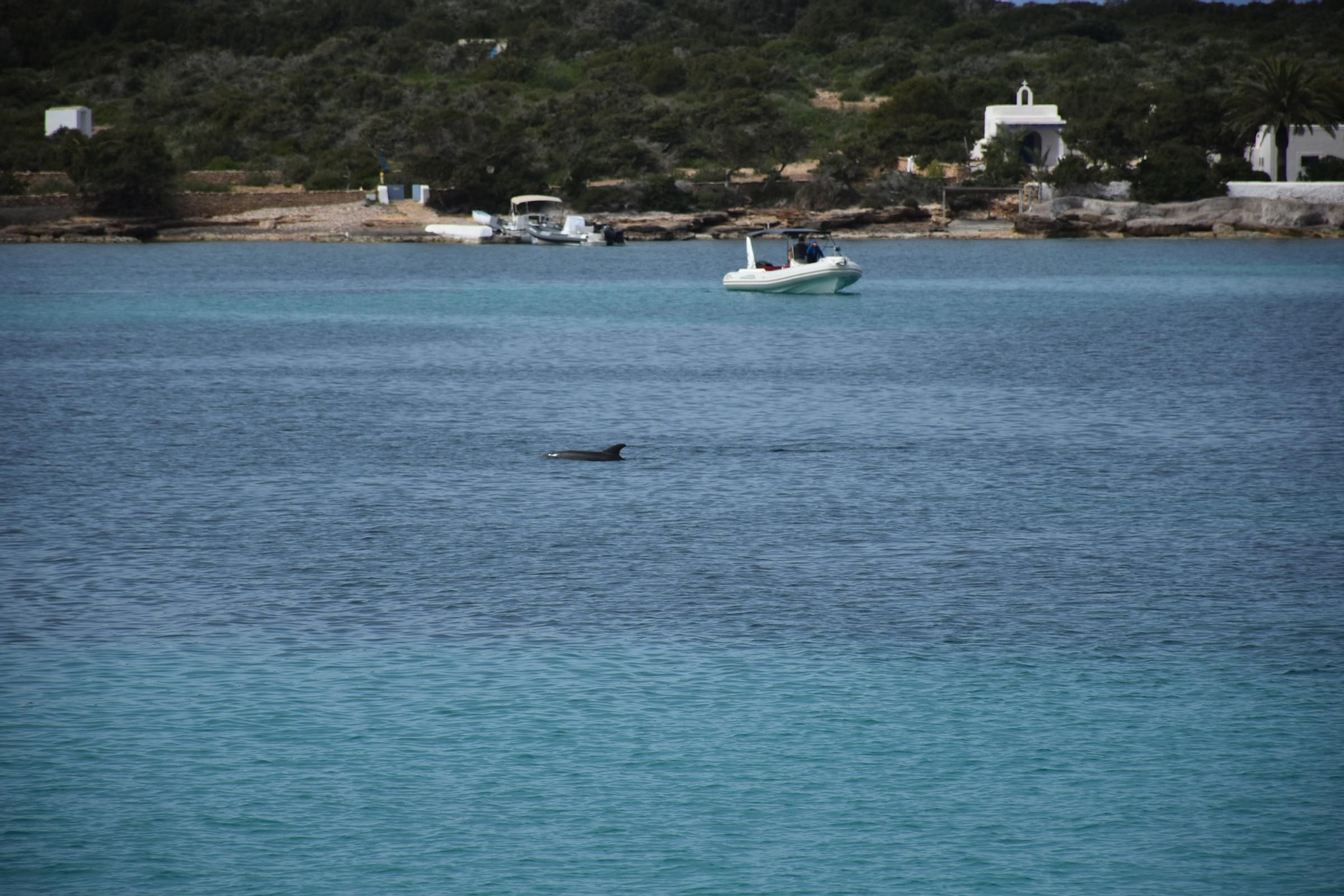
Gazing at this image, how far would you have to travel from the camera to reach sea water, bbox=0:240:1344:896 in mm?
10367

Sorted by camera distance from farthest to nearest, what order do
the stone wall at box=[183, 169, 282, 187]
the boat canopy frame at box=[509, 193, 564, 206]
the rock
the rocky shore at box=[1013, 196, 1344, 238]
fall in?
the stone wall at box=[183, 169, 282, 187], the boat canopy frame at box=[509, 193, 564, 206], the rock, the rocky shore at box=[1013, 196, 1344, 238]

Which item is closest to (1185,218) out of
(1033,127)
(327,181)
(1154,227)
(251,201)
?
(1154,227)

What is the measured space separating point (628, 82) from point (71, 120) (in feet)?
129

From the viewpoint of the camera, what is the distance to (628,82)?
399 ft

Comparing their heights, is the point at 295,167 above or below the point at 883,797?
above

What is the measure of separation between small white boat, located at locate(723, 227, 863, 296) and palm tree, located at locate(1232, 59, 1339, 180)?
41540 millimetres

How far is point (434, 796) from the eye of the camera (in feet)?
36.2

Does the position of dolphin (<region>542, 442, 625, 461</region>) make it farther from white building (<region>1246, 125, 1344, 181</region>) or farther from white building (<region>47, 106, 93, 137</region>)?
white building (<region>47, 106, 93, 137</region>)

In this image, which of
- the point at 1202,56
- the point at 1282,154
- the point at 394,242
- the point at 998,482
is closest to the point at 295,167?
the point at 394,242

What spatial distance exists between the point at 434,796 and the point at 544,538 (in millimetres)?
7411

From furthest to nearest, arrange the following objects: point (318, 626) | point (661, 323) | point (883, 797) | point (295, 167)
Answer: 1. point (295, 167)
2. point (661, 323)
3. point (318, 626)
4. point (883, 797)

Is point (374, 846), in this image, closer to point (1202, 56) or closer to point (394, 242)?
point (394, 242)

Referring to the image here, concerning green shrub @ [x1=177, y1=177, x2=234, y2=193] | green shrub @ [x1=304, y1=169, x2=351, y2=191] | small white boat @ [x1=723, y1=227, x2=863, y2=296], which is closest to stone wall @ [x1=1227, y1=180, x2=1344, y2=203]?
small white boat @ [x1=723, y1=227, x2=863, y2=296]

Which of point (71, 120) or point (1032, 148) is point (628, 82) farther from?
point (71, 120)
